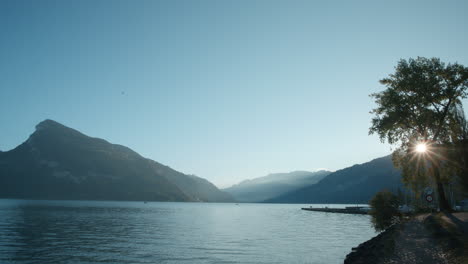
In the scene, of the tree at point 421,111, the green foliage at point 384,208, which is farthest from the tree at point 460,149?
the green foliage at point 384,208

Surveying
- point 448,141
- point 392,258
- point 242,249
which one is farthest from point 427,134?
point 242,249

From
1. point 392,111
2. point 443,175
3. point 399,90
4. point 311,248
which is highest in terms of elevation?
point 399,90

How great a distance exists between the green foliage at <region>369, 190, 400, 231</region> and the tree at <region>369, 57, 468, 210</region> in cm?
865

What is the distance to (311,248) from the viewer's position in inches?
1759

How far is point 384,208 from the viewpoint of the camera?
5341cm

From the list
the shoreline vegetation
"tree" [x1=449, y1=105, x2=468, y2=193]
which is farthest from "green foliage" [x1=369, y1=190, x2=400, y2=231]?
the shoreline vegetation

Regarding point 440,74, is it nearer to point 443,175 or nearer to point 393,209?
point 443,175

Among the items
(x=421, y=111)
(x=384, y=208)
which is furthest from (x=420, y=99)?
(x=384, y=208)

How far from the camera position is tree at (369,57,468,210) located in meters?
42.4

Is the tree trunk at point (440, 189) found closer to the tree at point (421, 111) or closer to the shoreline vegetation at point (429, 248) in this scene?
the tree at point (421, 111)

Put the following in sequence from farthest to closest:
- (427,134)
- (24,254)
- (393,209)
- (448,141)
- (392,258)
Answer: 1. (393,209)
2. (427,134)
3. (448,141)
4. (24,254)
5. (392,258)

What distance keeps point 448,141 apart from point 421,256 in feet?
82.0

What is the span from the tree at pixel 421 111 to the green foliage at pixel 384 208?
865 centimetres

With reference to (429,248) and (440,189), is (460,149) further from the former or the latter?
(429,248)
